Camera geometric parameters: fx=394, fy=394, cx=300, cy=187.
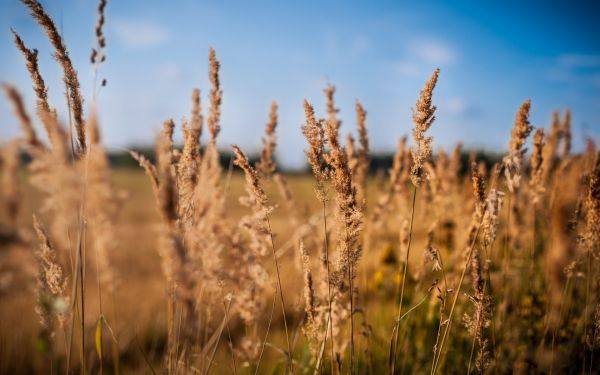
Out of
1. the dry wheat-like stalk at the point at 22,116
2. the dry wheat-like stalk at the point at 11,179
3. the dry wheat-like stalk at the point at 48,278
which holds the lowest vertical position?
the dry wheat-like stalk at the point at 48,278

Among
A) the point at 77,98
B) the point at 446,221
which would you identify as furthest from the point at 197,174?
the point at 446,221

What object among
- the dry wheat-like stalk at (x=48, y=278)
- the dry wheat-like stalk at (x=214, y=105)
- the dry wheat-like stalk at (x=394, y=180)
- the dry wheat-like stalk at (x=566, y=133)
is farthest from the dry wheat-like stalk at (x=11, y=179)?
the dry wheat-like stalk at (x=566, y=133)

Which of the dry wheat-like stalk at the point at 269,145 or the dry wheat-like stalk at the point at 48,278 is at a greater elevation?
the dry wheat-like stalk at the point at 269,145

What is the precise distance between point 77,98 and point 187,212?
0.68 m

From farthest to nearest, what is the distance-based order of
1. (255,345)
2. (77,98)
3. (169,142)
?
(255,345) < (169,142) < (77,98)

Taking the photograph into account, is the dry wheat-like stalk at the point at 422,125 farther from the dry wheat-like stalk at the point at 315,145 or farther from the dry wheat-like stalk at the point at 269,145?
the dry wheat-like stalk at the point at 269,145

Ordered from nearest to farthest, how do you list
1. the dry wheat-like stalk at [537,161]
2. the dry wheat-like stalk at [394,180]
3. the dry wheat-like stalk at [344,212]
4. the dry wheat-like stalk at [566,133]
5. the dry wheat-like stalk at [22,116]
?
the dry wheat-like stalk at [22,116] → the dry wheat-like stalk at [344,212] → the dry wheat-like stalk at [537,161] → the dry wheat-like stalk at [394,180] → the dry wheat-like stalk at [566,133]

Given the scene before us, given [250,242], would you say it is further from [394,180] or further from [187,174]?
[394,180]

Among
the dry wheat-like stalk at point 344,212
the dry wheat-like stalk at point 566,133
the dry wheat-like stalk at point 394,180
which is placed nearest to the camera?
the dry wheat-like stalk at point 344,212

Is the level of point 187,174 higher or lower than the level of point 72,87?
lower

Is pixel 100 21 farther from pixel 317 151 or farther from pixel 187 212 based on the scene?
pixel 317 151

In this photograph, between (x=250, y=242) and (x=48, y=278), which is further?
(x=250, y=242)

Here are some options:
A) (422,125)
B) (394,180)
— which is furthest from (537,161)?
(422,125)

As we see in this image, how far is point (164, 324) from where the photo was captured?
4711 mm
